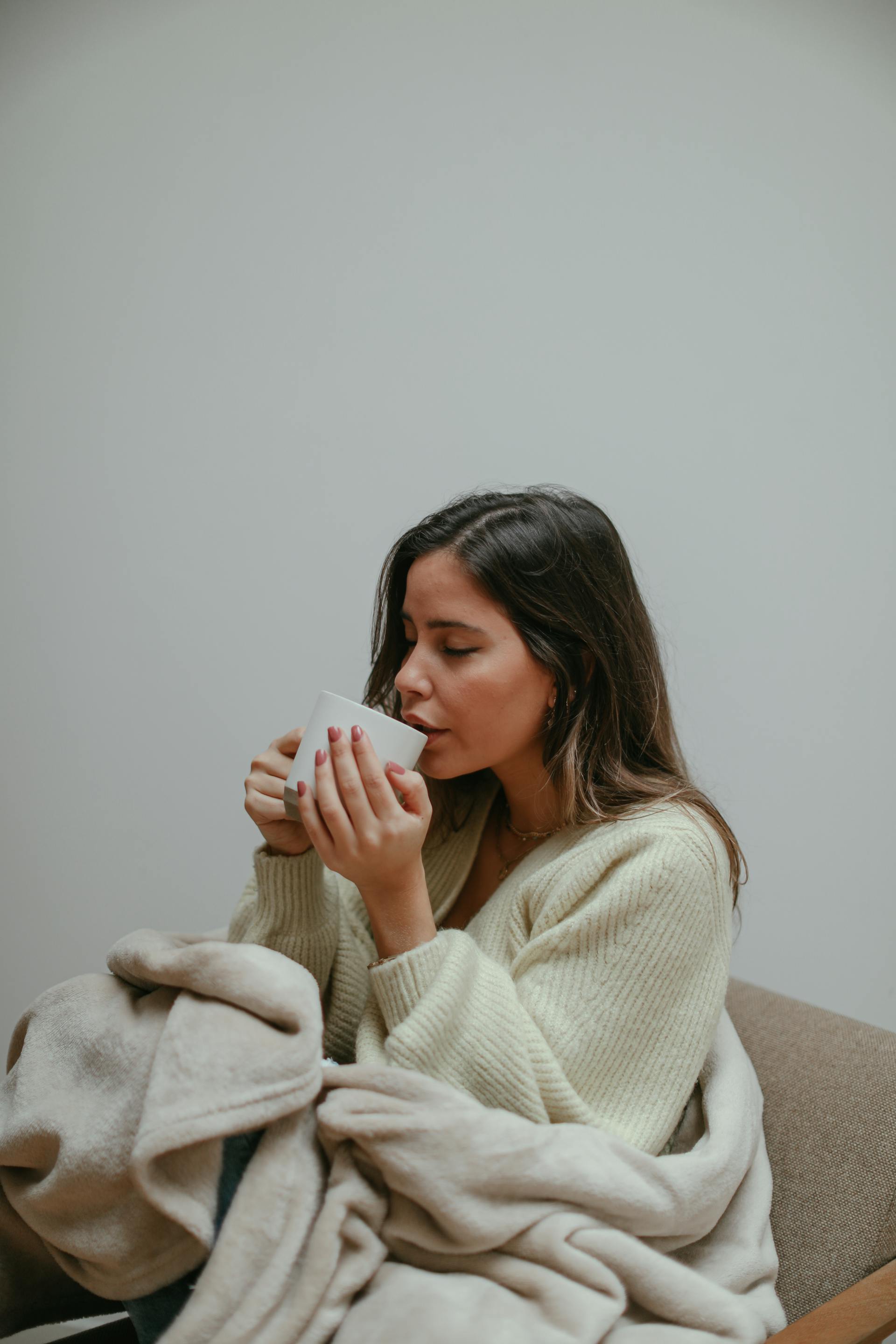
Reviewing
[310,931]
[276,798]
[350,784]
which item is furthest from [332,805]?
[310,931]

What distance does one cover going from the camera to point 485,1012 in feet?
2.91

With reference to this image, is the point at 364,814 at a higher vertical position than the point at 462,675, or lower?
lower

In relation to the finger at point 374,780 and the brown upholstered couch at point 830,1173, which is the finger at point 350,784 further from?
the brown upholstered couch at point 830,1173

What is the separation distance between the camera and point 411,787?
36.0 inches

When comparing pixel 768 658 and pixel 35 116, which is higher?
pixel 35 116

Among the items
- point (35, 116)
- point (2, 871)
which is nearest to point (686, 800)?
point (2, 871)

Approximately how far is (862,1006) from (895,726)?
1.57ft

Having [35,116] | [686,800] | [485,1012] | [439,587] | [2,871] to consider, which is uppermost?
[35,116]

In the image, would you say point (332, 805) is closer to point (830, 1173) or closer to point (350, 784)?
point (350, 784)

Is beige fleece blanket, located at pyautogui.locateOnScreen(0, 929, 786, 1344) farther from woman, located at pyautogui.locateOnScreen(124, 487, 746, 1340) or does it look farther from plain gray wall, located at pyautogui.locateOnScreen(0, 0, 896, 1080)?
plain gray wall, located at pyautogui.locateOnScreen(0, 0, 896, 1080)

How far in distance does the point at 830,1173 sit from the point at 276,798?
710 millimetres

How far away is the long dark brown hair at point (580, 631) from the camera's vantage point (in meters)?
1.07

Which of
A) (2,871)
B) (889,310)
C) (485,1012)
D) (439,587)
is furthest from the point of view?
(2,871)

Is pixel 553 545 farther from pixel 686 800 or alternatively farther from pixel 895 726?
pixel 895 726
